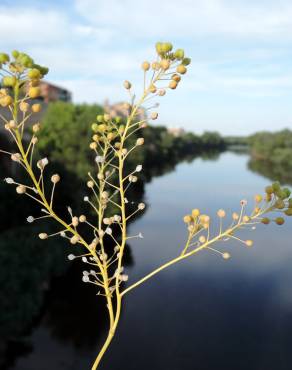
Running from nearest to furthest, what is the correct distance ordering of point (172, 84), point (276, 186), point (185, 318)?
point (172, 84), point (276, 186), point (185, 318)

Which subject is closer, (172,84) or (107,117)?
(172,84)

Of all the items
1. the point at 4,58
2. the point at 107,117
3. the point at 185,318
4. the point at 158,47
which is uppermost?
the point at 158,47

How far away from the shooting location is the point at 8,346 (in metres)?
19.2

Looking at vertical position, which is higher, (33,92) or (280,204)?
(33,92)

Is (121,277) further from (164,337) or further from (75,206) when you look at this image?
(75,206)

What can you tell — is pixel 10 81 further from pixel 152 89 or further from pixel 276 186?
pixel 276 186

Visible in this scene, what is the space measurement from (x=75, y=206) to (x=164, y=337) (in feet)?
35.1

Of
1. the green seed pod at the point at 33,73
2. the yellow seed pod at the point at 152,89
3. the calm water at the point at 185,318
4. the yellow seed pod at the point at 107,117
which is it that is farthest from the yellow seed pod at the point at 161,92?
the calm water at the point at 185,318

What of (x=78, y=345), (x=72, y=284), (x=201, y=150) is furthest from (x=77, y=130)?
(x=201, y=150)

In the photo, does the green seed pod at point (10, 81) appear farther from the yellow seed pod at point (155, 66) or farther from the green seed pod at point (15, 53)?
the yellow seed pod at point (155, 66)

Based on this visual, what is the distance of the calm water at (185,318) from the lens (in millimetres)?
19328

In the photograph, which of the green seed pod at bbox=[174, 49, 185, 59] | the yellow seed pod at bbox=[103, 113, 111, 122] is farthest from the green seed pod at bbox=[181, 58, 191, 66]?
the yellow seed pod at bbox=[103, 113, 111, 122]

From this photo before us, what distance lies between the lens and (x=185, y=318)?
22.5 meters

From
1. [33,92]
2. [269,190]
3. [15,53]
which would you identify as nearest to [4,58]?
[15,53]
